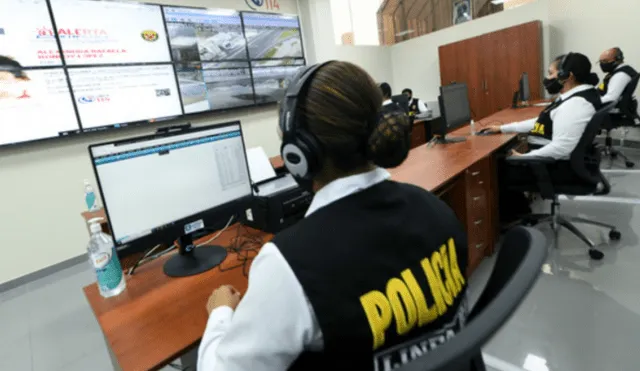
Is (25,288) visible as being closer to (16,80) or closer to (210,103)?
(16,80)

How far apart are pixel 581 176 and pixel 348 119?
7.43ft

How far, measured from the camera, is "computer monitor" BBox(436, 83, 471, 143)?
2732 millimetres

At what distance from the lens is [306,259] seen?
545mm


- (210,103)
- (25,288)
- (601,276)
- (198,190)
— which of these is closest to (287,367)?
(198,190)

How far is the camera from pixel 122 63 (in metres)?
3.36

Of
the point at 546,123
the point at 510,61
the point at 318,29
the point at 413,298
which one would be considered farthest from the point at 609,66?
the point at 413,298

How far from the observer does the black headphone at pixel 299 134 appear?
688 mm

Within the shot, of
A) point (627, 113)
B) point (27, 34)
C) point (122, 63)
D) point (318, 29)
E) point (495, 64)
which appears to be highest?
point (318, 29)

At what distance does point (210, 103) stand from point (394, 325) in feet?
12.9

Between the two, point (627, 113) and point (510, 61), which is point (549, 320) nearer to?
point (627, 113)

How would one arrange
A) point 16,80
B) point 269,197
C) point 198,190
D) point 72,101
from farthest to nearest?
point 72,101 < point 16,80 < point 269,197 < point 198,190

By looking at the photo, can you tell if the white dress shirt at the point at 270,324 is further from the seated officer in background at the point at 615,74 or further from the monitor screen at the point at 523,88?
the monitor screen at the point at 523,88

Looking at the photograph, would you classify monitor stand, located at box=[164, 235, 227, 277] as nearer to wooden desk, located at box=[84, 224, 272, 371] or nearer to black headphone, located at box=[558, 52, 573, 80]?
wooden desk, located at box=[84, 224, 272, 371]

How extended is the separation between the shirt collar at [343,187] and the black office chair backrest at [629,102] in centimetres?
465
